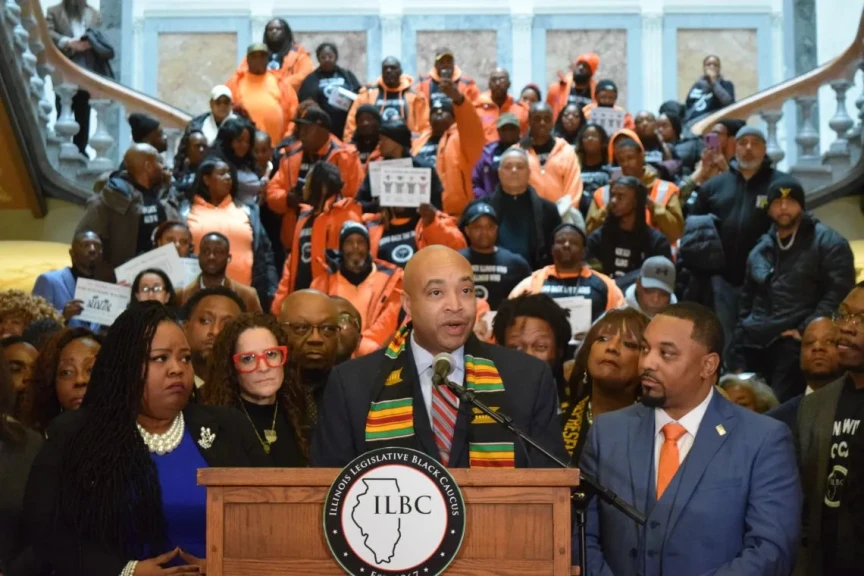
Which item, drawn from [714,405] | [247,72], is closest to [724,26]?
[247,72]

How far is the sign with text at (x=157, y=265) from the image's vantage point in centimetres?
862

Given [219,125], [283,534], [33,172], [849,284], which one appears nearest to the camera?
[283,534]

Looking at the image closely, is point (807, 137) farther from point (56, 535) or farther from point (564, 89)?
point (56, 535)

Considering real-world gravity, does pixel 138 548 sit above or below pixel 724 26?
below

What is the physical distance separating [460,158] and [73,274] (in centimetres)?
367

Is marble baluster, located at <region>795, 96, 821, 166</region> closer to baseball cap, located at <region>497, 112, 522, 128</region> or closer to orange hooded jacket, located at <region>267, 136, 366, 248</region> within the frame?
baseball cap, located at <region>497, 112, 522, 128</region>

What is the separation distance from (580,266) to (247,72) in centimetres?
576

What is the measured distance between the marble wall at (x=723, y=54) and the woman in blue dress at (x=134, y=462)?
16.8 metres

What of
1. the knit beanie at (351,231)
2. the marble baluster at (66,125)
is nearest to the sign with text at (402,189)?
the knit beanie at (351,231)

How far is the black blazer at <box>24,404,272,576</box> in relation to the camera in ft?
14.3

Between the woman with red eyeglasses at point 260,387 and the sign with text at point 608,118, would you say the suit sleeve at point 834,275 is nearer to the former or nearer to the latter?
the sign with text at point 608,118

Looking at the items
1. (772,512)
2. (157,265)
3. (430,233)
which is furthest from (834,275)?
(772,512)

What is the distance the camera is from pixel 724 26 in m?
20.9

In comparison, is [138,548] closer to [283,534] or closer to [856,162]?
[283,534]
